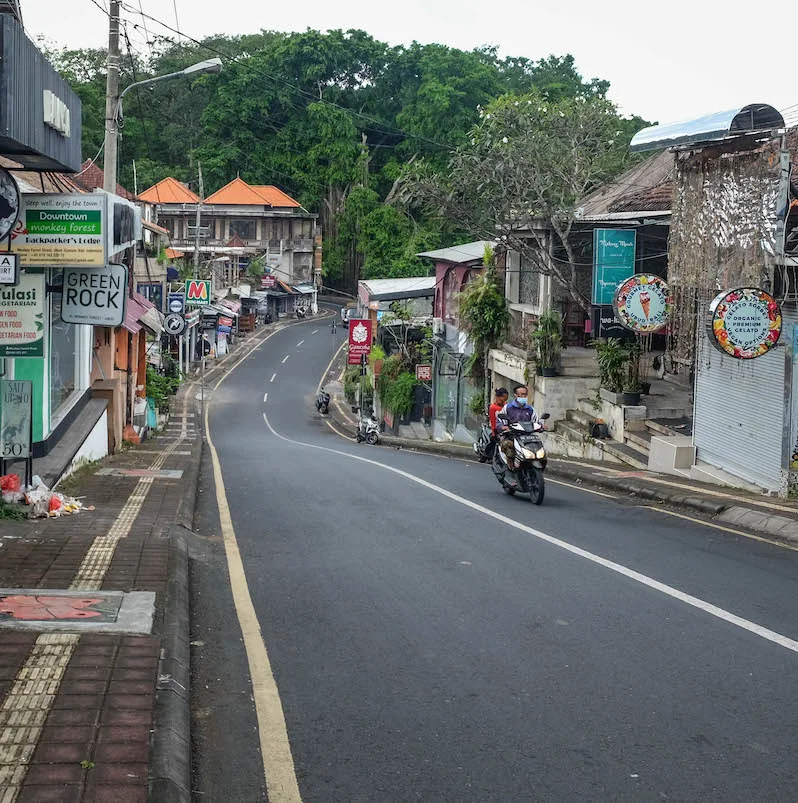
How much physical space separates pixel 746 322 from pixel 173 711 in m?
10.6

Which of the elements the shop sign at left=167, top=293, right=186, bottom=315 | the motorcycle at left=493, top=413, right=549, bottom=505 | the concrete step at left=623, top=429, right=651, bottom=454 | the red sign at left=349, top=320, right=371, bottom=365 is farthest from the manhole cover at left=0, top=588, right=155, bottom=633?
the red sign at left=349, top=320, right=371, bottom=365

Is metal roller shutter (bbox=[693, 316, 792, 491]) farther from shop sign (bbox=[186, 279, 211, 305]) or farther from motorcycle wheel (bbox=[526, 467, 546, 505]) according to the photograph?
shop sign (bbox=[186, 279, 211, 305])

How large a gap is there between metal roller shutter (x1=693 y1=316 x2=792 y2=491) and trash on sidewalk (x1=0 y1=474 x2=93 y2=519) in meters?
9.66

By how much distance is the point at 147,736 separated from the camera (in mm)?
4977

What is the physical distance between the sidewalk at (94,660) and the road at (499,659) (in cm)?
25

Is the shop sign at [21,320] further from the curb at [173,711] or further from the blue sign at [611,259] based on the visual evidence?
the blue sign at [611,259]

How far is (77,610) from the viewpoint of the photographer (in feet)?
23.7

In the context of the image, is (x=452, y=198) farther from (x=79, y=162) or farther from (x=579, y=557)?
(x=579, y=557)

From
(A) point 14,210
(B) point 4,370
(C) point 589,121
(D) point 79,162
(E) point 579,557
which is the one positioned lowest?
(E) point 579,557

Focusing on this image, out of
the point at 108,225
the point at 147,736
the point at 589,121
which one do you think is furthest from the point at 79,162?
the point at 589,121

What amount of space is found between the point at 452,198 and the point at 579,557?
15.9 m

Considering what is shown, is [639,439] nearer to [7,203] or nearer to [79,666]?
[7,203]

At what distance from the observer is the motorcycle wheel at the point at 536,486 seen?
1398cm

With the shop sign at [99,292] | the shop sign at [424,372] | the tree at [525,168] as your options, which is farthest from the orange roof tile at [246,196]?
the shop sign at [99,292]
